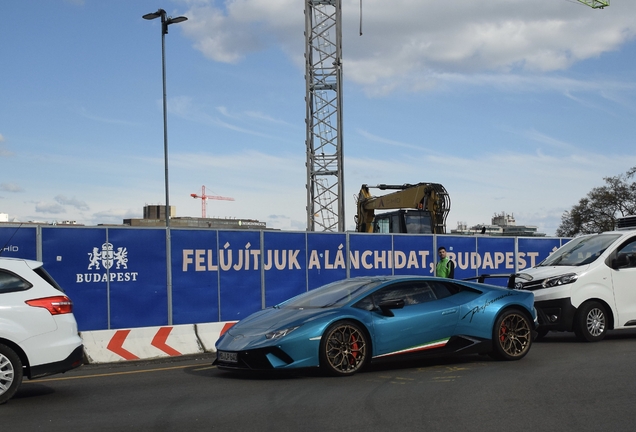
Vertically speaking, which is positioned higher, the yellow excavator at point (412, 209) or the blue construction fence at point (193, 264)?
the yellow excavator at point (412, 209)

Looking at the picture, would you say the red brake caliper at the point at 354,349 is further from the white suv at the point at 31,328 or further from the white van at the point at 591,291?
the white van at the point at 591,291

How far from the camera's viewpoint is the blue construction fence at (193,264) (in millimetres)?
16562

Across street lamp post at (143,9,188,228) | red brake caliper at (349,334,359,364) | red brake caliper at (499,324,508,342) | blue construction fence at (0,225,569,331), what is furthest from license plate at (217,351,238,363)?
street lamp post at (143,9,188,228)

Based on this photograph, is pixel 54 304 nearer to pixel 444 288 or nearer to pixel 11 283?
pixel 11 283

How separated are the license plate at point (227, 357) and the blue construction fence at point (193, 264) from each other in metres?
7.54

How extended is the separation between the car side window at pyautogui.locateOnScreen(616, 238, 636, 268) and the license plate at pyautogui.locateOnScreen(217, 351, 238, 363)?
7.59 m

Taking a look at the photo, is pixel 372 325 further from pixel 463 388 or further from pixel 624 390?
pixel 624 390

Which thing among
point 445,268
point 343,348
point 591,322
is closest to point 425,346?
point 343,348

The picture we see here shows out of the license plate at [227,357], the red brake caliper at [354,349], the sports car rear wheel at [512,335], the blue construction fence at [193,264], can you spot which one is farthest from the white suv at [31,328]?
the blue construction fence at [193,264]

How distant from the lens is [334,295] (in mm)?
10406

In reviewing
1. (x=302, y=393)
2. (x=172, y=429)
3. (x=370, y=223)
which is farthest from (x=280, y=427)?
(x=370, y=223)

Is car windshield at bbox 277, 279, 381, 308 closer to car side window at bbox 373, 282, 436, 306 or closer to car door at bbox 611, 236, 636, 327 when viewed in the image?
car side window at bbox 373, 282, 436, 306

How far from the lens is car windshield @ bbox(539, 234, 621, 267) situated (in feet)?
46.1

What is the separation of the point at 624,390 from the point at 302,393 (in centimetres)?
339
